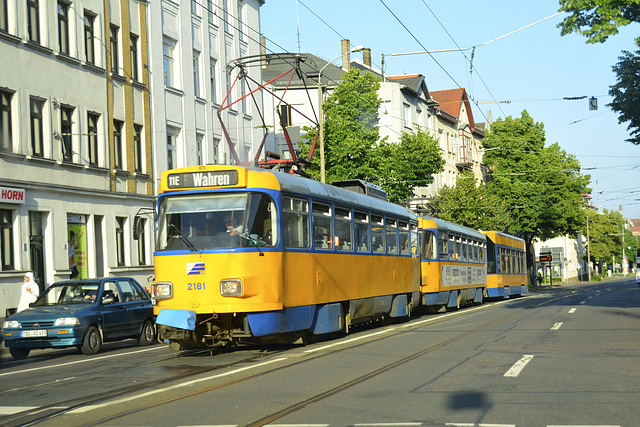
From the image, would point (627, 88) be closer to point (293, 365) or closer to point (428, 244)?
point (428, 244)

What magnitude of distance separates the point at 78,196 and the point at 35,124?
114 inches

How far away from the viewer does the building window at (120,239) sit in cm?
2972

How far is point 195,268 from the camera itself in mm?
12844

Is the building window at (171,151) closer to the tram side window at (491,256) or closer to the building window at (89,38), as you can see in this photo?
the building window at (89,38)

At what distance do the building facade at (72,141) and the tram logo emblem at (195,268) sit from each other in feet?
39.8

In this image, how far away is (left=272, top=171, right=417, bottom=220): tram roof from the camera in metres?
13.9

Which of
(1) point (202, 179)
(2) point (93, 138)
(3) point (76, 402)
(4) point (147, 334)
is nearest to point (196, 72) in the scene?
(2) point (93, 138)

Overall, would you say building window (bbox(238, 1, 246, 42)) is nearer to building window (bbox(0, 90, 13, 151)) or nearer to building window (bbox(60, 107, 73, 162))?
building window (bbox(60, 107, 73, 162))

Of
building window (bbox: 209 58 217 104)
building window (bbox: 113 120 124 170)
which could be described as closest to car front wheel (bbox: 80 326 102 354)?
Result: building window (bbox: 113 120 124 170)

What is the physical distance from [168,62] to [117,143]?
5577 mm

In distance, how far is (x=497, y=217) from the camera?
59.9 metres

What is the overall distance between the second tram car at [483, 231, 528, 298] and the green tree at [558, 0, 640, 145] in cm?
1528

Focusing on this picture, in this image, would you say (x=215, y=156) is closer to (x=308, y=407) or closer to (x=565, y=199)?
(x=308, y=407)

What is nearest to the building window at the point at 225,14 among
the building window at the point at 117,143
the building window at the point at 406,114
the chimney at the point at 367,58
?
the building window at the point at 117,143
